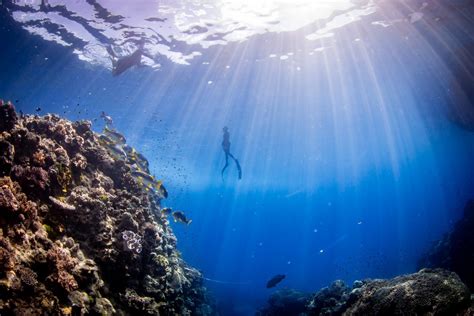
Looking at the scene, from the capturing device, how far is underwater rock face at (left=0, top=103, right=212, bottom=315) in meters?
4.66

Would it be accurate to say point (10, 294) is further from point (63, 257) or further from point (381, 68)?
point (381, 68)

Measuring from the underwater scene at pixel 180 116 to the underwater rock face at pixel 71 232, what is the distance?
0.10ft

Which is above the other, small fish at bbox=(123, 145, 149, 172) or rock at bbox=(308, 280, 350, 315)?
small fish at bbox=(123, 145, 149, 172)

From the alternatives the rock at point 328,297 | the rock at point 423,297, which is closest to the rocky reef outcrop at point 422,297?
the rock at point 423,297

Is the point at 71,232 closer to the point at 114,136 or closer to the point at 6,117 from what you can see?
the point at 6,117

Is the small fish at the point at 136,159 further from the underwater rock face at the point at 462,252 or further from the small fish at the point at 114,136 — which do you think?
the underwater rock face at the point at 462,252

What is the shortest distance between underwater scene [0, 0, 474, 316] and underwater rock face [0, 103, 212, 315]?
0.10 ft

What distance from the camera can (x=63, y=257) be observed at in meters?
5.25

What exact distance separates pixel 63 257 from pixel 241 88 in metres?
21.1

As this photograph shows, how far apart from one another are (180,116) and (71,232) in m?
24.4

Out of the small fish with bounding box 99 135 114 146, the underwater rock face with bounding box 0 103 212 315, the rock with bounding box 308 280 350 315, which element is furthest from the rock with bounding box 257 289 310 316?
the small fish with bounding box 99 135 114 146

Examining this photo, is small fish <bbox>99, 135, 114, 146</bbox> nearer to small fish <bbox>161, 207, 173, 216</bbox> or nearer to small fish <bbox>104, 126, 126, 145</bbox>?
small fish <bbox>104, 126, 126, 145</bbox>

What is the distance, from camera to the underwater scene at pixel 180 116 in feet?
19.5

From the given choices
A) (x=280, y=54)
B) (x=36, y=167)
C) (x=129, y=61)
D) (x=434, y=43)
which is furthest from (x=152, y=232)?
(x=434, y=43)
